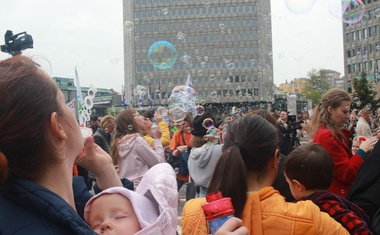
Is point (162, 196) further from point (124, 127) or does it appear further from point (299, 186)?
point (124, 127)

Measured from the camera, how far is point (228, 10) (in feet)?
273

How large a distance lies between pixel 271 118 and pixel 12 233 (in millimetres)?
3463

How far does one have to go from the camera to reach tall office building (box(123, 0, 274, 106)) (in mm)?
82812

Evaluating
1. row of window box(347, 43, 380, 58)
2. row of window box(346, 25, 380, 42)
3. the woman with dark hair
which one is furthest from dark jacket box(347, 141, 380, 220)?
row of window box(346, 25, 380, 42)

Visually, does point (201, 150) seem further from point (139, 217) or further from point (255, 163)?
point (139, 217)

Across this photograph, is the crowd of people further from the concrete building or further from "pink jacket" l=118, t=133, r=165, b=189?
the concrete building

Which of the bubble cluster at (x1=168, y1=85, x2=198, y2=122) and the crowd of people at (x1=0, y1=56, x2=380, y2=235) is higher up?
the bubble cluster at (x1=168, y1=85, x2=198, y2=122)

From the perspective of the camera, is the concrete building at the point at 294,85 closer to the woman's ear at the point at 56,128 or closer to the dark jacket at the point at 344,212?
the dark jacket at the point at 344,212

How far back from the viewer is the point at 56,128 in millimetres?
1195

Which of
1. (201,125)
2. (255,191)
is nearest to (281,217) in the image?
(255,191)

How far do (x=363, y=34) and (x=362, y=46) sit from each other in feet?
6.69

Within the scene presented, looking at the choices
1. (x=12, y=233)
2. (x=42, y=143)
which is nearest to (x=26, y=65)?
(x=42, y=143)

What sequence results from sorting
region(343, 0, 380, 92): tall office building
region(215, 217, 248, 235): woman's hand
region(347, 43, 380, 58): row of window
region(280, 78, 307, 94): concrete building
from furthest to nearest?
region(280, 78, 307, 94): concrete building → region(347, 43, 380, 58): row of window → region(343, 0, 380, 92): tall office building → region(215, 217, 248, 235): woman's hand

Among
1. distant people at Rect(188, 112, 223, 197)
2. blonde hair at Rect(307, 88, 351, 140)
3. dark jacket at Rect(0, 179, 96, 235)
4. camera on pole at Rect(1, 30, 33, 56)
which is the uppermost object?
camera on pole at Rect(1, 30, 33, 56)
